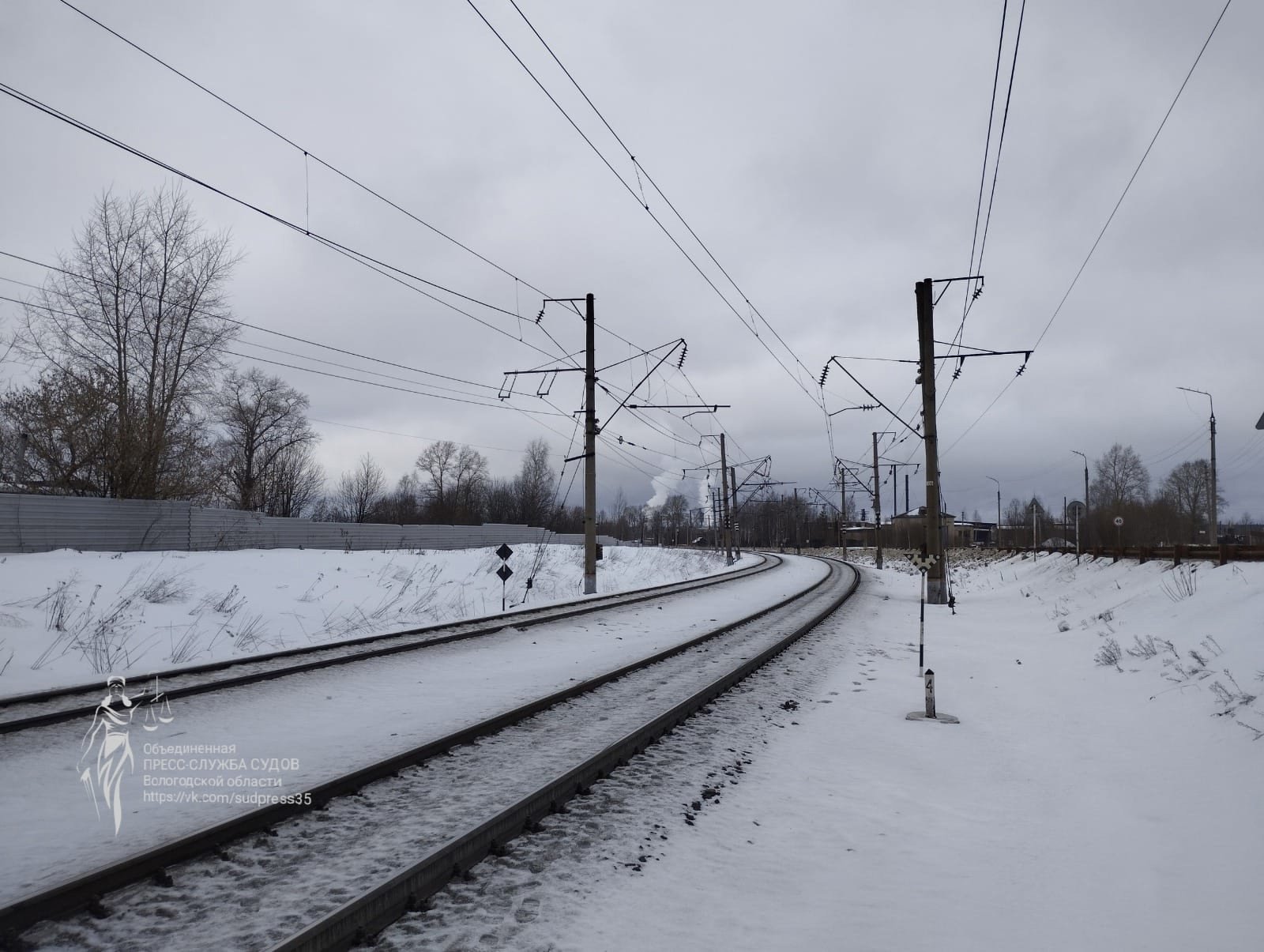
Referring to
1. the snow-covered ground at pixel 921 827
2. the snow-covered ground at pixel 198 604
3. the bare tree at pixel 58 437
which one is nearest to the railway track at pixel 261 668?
the snow-covered ground at pixel 198 604

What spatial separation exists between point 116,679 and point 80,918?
644cm

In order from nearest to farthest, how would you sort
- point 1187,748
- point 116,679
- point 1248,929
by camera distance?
point 1248,929
point 1187,748
point 116,679

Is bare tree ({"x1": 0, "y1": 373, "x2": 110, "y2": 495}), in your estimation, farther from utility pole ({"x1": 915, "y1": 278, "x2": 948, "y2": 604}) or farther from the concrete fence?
utility pole ({"x1": 915, "y1": 278, "x2": 948, "y2": 604})

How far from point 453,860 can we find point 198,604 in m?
15.8

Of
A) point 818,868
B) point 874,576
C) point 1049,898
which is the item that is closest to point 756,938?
point 818,868

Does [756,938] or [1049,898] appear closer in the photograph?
[756,938]

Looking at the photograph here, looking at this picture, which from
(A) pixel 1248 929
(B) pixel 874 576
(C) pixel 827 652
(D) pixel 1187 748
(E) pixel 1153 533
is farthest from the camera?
(E) pixel 1153 533

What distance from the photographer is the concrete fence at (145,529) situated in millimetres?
22938

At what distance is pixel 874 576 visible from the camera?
41125 millimetres

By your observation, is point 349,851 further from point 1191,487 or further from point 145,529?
point 1191,487

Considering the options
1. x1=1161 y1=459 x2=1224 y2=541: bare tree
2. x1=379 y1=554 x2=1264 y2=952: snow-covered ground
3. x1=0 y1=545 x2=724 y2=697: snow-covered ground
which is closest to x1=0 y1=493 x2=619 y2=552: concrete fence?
x1=0 y1=545 x2=724 y2=697: snow-covered ground

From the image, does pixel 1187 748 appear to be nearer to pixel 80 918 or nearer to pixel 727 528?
pixel 80 918

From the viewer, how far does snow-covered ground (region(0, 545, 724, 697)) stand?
1248cm

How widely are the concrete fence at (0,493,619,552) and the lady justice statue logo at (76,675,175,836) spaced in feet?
58.5
